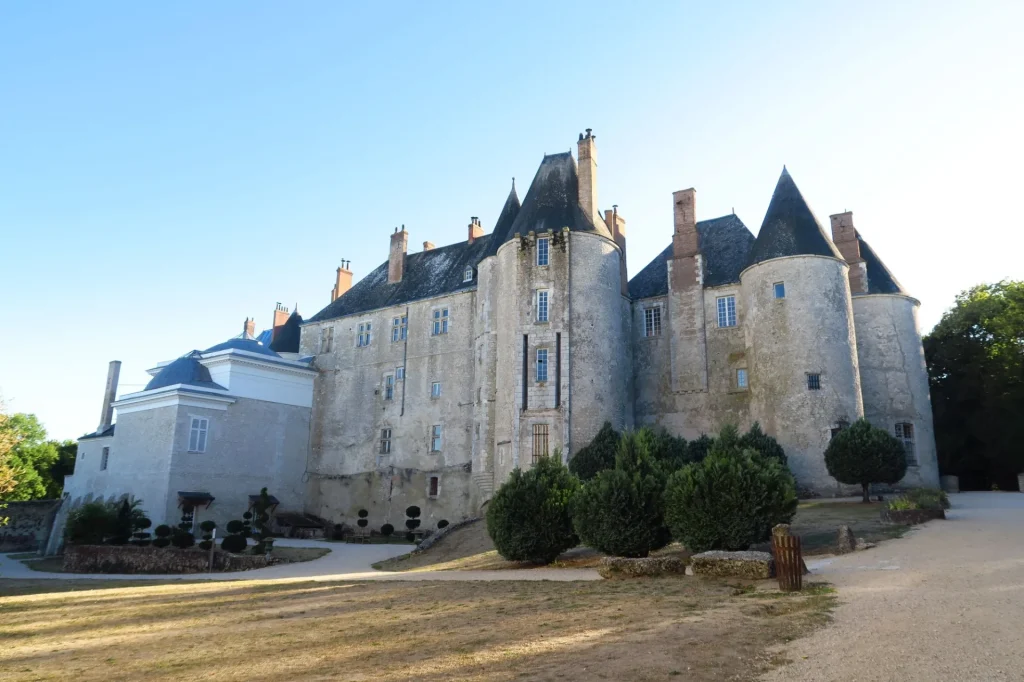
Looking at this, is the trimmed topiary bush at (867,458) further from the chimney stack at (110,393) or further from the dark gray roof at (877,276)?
the chimney stack at (110,393)

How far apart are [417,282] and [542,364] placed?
513 inches

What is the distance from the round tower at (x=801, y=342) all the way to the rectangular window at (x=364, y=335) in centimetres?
2016

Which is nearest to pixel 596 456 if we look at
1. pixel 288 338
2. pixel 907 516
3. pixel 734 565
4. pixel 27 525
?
pixel 907 516

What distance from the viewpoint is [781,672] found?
6883 millimetres

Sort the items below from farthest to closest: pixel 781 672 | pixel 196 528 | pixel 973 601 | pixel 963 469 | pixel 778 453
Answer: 1. pixel 963 469
2. pixel 196 528
3. pixel 778 453
4. pixel 973 601
5. pixel 781 672

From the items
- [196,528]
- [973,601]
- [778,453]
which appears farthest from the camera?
[196,528]

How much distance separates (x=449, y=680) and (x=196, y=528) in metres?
30.3

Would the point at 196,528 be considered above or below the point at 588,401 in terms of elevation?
below

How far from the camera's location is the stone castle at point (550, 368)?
1190 inches

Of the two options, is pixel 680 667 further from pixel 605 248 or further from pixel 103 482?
pixel 103 482

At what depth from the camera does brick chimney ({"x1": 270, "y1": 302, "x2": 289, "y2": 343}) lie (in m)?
45.9

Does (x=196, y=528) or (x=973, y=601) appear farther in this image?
(x=196, y=528)

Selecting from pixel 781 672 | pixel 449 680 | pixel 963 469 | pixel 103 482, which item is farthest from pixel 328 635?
pixel 963 469

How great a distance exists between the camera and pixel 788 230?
31156mm
